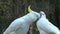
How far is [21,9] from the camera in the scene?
317 centimetres

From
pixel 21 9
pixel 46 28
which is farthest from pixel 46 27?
pixel 21 9

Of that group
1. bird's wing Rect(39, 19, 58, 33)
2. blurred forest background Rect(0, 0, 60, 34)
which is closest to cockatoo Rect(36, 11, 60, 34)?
bird's wing Rect(39, 19, 58, 33)

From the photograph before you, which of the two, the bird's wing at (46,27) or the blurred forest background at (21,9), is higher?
the bird's wing at (46,27)

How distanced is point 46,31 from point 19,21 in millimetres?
112

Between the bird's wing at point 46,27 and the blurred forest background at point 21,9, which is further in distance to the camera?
the blurred forest background at point 21,9

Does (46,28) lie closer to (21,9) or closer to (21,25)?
(21,25)

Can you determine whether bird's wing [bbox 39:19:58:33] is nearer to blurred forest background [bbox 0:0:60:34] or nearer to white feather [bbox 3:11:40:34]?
white feather [bbox 3:11:40:34]

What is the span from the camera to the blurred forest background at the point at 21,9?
3.36 metres

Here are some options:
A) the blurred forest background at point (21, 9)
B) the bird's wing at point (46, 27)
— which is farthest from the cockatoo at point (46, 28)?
the blurred forest background at point (21, 9)

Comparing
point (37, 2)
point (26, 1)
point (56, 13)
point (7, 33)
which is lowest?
point (56, 13)

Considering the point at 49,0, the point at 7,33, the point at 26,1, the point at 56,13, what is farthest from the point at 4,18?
the point at 7,33

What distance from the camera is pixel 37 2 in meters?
4.64

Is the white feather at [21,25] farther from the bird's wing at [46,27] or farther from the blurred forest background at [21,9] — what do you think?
the blurred forest background at [21,9]

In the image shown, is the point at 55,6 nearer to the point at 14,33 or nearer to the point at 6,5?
the point at 6,5
